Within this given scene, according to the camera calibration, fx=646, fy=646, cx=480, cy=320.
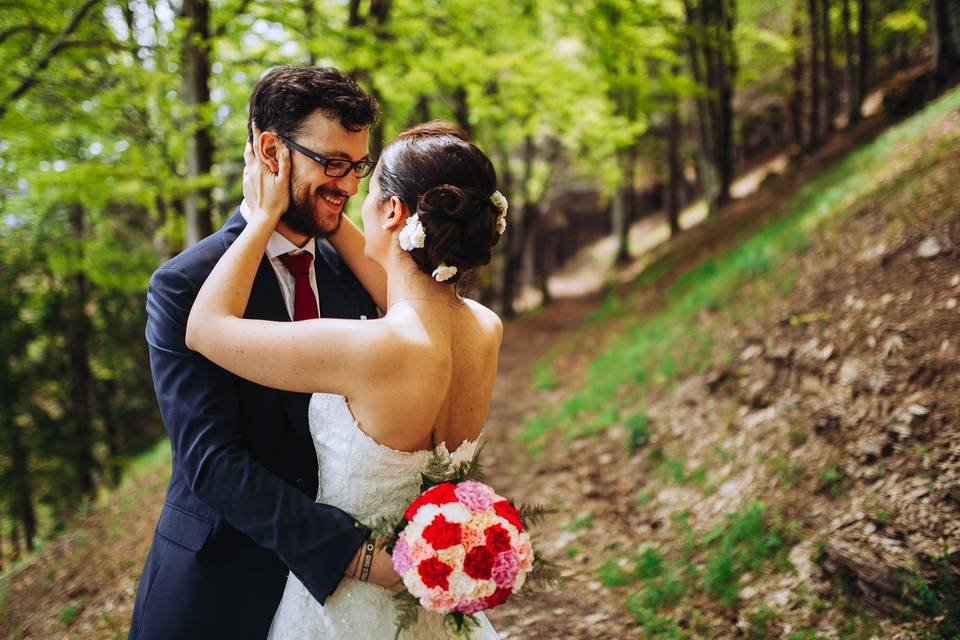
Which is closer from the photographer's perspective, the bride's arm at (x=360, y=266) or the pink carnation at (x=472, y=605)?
the pink carnation at (x=472, y=605)

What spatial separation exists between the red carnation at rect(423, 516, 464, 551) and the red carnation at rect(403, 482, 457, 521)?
7 cm

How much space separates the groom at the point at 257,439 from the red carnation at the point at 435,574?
0.25 meters

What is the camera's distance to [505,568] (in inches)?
74.4

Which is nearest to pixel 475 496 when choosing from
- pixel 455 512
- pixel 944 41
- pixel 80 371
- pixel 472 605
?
pixel 455 512

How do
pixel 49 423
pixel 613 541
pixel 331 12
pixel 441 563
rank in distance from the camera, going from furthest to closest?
pixel 49 423 → pixel 331 12 → pixel 613 541 → pixel 441 563

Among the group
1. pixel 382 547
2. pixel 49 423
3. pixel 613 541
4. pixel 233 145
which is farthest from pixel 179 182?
pixel 49 423

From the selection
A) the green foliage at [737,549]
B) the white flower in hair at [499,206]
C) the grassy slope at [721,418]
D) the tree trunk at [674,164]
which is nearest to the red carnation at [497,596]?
the white flower in hair at [499,206]

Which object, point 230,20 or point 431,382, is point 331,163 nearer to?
point 431,382

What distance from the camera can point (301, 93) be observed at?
7.95ft

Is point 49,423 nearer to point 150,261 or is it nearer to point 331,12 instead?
point 150,261

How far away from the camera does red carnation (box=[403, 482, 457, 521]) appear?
1.95m

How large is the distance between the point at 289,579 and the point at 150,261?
38.8ft

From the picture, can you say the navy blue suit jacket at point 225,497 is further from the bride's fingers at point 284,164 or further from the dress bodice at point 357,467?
the bride's fingers at point 284,164

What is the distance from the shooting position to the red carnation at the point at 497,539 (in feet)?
6.20
